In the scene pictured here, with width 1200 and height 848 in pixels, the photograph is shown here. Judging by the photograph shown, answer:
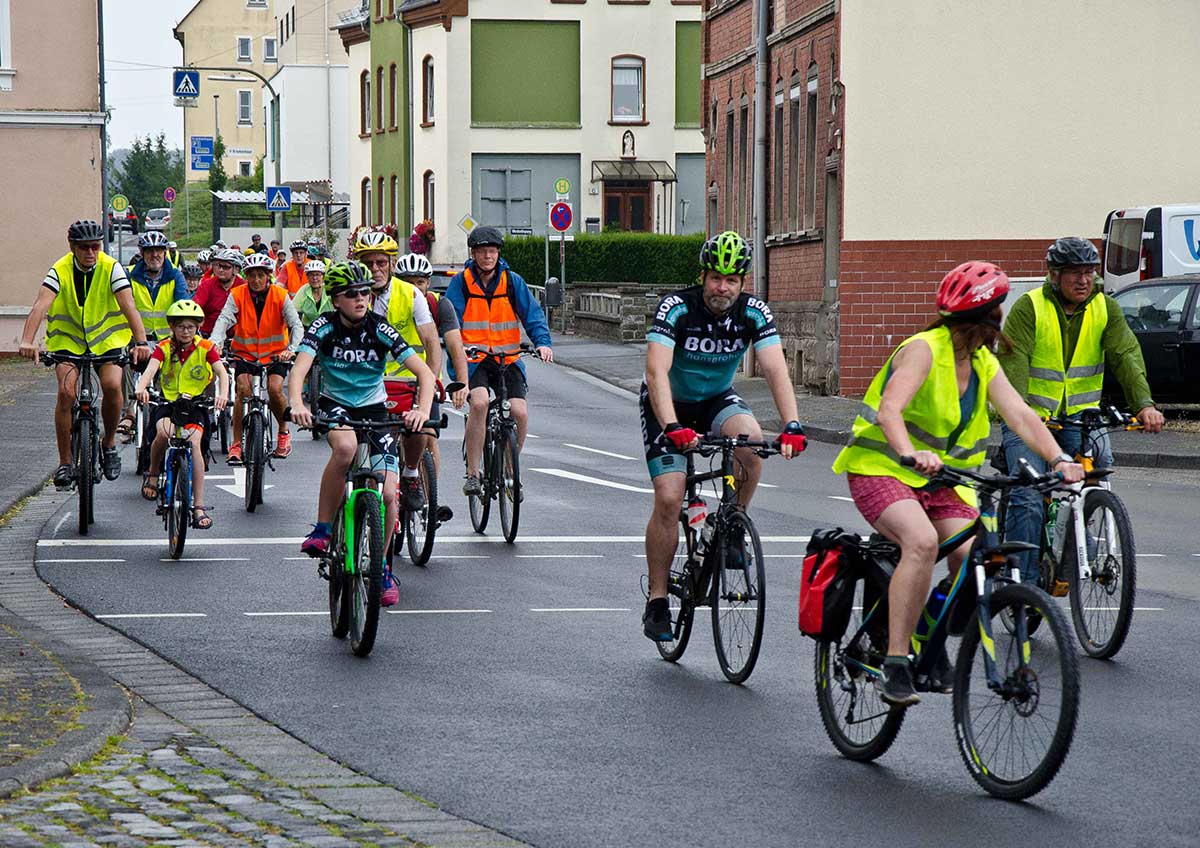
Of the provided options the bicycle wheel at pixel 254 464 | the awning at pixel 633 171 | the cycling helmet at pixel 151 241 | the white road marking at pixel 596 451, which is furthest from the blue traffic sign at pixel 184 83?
the bicycle wheel at pixel 254 464

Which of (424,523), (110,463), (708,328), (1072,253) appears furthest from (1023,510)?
(110,463)

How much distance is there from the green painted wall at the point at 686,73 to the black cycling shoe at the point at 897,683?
194ft

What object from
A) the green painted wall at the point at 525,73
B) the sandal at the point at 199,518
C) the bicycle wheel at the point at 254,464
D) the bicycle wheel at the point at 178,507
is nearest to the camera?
the bicycle wheel at the point at 178,507

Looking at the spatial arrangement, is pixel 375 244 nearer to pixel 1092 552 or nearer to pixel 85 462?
pixel 85 462

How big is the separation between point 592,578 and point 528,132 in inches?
2079

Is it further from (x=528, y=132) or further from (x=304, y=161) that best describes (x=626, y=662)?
(x=304, y=161)

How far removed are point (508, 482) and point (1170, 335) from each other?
12.3 metres

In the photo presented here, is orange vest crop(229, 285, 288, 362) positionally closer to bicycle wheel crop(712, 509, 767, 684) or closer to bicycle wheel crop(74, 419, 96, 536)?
bicycle wheel crop(74, 419, 96, 536)

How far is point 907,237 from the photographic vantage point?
94.9 feet

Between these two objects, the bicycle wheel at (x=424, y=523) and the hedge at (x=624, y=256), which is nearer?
the bicycle wheel at (x=424, y=523)

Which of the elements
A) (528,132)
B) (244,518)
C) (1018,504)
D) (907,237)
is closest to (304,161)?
(528,132)

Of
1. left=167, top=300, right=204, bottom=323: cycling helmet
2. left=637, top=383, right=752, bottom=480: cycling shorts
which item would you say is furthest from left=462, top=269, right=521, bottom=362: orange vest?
left=637, top=383, right=752, bottom=480: cycling shorts

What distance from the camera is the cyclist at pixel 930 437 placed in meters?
6.80

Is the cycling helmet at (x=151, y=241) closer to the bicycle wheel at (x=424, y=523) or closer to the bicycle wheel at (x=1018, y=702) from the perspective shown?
the bicycle wheel at (x=424, y=523)
